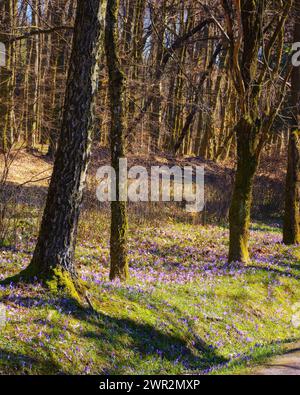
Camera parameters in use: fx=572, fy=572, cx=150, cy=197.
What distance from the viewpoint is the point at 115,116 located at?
422 inches

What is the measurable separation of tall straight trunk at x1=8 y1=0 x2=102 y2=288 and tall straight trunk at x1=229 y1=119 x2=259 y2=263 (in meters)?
7.03

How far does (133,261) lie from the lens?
47.8ft

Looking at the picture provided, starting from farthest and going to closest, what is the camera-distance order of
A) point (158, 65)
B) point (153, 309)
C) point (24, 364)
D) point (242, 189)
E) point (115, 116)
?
point (158, 65) < point (242, 189) < point (115, 116) < point (153, 309) < point (24, 364)

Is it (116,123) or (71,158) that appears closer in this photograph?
(71,158)

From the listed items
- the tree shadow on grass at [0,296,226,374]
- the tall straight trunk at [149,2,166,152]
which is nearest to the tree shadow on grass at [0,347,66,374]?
the tree shadow on grass at [0,296,226,374]

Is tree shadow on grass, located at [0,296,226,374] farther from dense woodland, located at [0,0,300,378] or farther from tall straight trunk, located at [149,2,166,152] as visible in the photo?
tall straight trunk, located at [149,2,166,152]

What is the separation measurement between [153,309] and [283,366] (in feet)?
9.59

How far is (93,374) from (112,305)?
1949 mm

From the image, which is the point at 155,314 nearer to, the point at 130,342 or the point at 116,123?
the point at 130,342

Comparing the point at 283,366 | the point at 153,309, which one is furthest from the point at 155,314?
the point at 283,366

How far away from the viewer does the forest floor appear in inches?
302

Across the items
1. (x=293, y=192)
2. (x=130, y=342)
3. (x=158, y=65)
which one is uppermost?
(x=158, y=65)

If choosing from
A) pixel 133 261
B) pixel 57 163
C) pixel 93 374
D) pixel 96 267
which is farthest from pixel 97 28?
pixel 133 261

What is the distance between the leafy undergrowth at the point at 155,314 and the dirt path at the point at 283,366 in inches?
12.1
